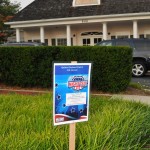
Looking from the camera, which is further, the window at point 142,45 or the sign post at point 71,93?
the window at point 142,45

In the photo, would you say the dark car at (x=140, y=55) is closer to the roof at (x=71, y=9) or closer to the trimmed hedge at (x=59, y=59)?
the trimmed hedge at (x=59, y=59)

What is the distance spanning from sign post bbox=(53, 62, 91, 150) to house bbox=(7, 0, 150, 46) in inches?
879

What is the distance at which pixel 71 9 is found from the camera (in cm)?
3034

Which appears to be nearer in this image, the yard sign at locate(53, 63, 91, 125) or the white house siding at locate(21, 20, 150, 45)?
the yard sign at locate(53, 63, 91, 125)

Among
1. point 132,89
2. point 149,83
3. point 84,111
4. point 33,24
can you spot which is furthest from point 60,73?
point 33,24

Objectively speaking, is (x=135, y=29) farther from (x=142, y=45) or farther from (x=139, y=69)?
(x=139, y=69)

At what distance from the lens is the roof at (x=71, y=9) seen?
27.8 metres

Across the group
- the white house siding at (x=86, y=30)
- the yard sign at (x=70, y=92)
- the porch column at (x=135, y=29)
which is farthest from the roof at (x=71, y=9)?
the yard sign at (x=70, y=92)

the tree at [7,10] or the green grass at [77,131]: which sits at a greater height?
the tree at [7,10]

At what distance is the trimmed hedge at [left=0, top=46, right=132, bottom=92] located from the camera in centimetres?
1137

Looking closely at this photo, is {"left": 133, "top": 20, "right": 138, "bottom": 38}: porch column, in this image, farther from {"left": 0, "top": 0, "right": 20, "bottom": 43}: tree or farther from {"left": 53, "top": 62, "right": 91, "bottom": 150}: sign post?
{"left": 53, "top": 62, "right": 91, "bottom": 150}: sign post

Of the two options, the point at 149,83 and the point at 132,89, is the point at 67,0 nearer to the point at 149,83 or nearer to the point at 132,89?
the point at 149,83

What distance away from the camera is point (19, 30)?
32.3 m

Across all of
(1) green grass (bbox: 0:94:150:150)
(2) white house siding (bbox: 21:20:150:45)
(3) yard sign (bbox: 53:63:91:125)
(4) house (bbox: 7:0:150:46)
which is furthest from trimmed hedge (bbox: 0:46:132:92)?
(2) white house siding (bbox: 21:20:150:45)
